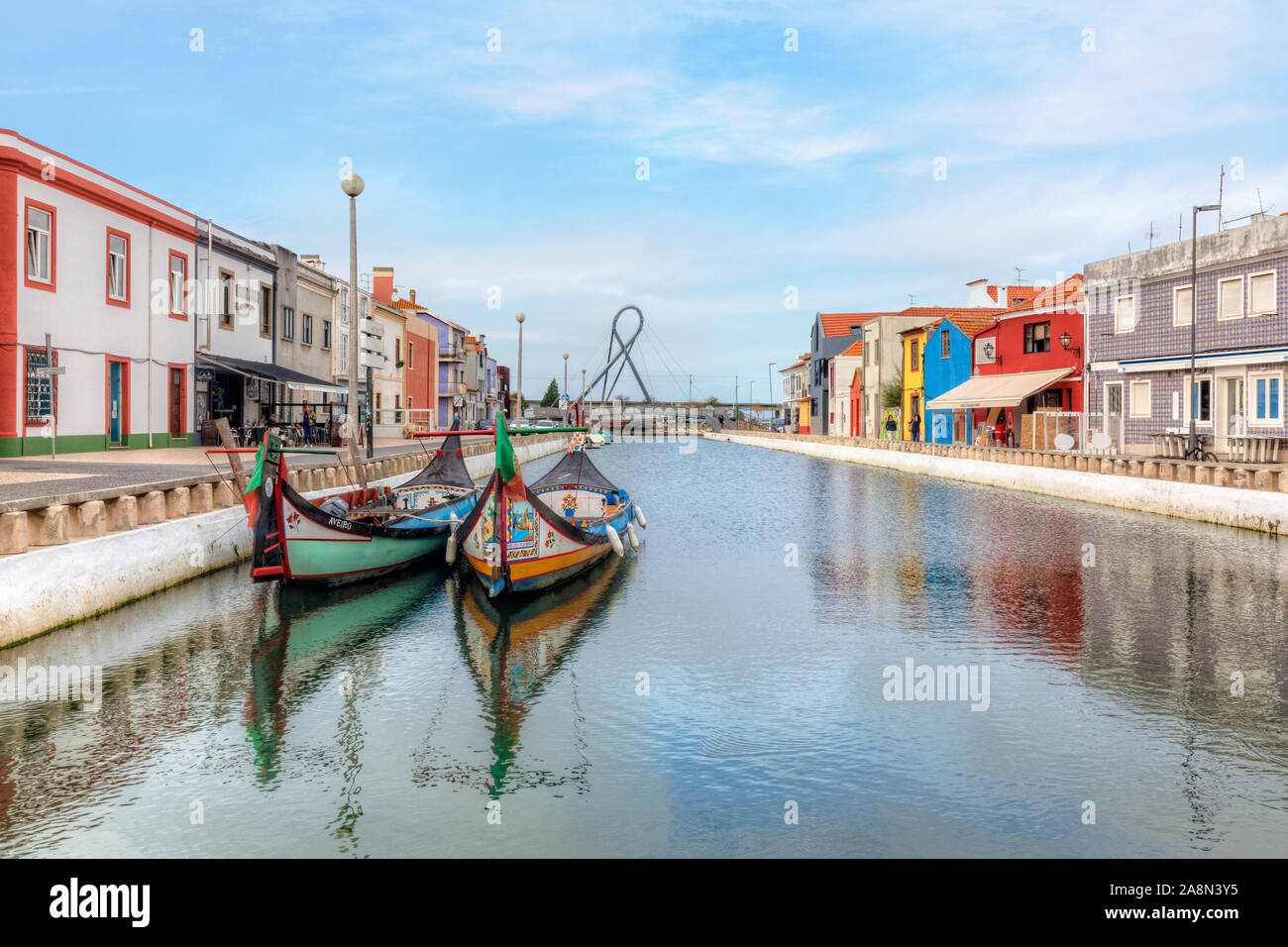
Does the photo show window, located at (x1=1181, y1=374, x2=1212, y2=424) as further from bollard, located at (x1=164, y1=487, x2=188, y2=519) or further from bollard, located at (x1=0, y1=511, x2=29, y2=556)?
bollard, located at (x1=0, y1=511, x2=29, y2=556)

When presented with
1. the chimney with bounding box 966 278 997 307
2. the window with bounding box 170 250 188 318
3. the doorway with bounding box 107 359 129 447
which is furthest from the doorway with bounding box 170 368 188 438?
the chimney with bounding box 966 278 997 307

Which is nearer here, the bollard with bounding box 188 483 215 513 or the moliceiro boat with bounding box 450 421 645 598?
the moliceiro boat with bounding box 450 421 645 598

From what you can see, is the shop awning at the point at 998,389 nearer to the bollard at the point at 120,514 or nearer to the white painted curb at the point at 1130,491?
the white painted curb at the point at 1130,491

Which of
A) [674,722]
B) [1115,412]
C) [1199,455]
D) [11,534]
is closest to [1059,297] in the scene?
[1115,412]

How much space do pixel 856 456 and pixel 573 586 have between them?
4435 cm

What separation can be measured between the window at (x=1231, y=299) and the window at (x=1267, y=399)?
2586 millimetres

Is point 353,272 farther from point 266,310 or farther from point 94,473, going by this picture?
point 266,310

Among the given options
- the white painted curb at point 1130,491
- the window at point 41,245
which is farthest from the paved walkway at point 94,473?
the white painted curb at point 1130,491

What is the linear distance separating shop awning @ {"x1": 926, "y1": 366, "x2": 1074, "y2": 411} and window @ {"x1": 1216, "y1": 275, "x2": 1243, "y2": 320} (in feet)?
32.4

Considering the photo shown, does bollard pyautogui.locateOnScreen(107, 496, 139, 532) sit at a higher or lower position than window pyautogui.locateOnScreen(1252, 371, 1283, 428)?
lower

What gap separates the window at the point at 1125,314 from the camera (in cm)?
3891

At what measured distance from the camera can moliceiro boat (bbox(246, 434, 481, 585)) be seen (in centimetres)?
1681
